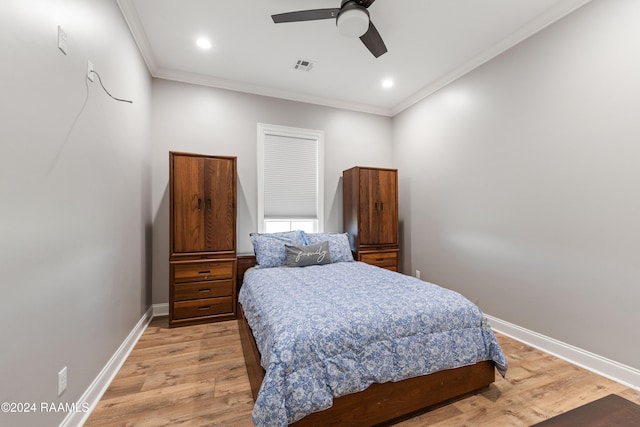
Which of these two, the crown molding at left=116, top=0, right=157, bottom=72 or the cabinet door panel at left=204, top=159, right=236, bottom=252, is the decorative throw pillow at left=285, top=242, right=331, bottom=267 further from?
the crown molding at left=116, top=0, right=157, bottom=72

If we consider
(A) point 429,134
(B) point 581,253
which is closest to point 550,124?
(B) point 581,253

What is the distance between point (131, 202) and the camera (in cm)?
263

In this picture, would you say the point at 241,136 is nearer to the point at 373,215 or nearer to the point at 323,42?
the point at 323,42

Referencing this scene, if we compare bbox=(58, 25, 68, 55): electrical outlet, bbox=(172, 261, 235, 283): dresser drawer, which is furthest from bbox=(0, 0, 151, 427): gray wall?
bbox=(172, 261, 235, 283): dresser drawer

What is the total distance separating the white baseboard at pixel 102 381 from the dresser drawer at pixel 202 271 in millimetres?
605

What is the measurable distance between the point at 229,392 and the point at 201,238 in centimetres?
177

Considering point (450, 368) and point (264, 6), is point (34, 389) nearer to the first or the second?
point (450, 368)

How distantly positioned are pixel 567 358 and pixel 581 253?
931mm

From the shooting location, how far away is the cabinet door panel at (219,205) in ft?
10.5

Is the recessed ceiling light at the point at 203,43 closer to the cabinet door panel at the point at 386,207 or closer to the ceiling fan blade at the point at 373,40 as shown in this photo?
the ceiling fan blade at the point at 373,40

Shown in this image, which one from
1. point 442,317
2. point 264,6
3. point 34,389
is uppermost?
point 264,6

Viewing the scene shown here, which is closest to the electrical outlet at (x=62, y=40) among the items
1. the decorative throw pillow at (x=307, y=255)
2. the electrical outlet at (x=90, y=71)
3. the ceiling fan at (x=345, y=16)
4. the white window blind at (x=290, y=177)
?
the electrical outlet at (x=90, y=71)

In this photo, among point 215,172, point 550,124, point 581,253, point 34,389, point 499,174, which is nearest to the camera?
point 34,389

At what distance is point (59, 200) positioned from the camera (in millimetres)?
1432
